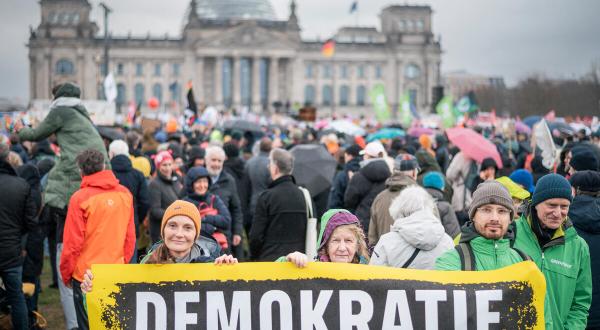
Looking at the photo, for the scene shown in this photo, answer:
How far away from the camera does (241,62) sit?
8994cm

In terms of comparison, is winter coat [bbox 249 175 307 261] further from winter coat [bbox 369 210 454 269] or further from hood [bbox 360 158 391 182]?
winter coat [bbox 369 210 454 269]

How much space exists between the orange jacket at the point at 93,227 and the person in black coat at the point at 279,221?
4.55 ft

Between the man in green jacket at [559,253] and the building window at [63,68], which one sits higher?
the building window at [63,68]

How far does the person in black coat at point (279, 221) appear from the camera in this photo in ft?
24.2

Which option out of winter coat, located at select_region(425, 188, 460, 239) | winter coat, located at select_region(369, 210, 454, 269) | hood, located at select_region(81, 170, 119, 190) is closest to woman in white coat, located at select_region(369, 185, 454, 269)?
winter coat, located at select_region(369, 210, 454, 269)

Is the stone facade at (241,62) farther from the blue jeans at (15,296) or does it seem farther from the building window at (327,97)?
the blue jeans at (15,296)

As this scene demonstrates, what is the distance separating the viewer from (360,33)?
102375 millimetres

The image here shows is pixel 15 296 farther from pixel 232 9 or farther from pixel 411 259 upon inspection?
pixel 232 9

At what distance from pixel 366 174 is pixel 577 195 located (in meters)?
2.81

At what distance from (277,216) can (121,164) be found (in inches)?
82.2

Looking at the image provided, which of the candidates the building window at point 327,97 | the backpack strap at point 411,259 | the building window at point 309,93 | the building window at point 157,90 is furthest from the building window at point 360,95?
the backpack strap at point 411,259

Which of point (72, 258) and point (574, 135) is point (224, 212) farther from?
point (574, 135)

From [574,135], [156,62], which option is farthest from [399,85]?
[574,135]

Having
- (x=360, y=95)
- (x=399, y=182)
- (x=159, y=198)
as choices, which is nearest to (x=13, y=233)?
(x=159, y=198)
